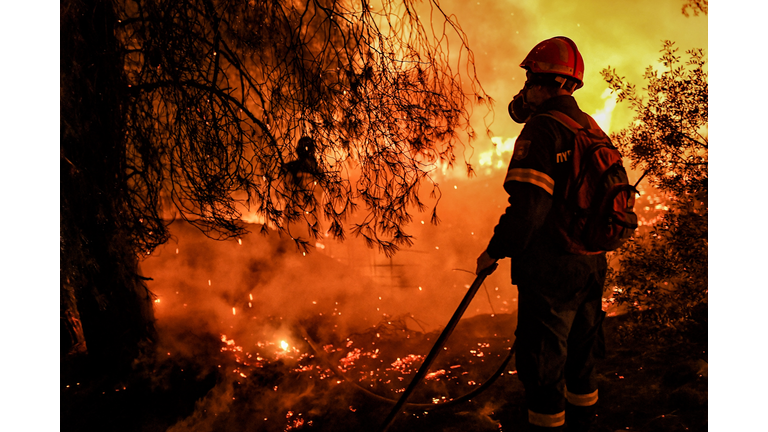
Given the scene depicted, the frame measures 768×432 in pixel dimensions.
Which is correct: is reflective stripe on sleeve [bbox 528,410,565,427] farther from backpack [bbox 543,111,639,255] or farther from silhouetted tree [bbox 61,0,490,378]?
silhouetted tree [bbox 61,0,490,378]

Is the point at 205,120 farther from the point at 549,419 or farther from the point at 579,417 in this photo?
the point at 579,417

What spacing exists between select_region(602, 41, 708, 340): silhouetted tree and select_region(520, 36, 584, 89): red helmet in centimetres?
141

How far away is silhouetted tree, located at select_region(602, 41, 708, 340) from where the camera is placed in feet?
10.4

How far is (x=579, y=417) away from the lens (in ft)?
7.51

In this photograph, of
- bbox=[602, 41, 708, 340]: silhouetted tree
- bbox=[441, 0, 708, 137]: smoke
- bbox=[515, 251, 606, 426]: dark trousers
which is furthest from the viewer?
bbox=[441, 0, 708, 137]: smoke

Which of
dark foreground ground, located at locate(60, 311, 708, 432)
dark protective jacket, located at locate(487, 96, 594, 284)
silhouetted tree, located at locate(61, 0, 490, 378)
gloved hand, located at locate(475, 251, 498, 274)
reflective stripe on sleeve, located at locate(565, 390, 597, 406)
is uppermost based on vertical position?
silhouetted tree, located at locate(61, 0, 490, 378)

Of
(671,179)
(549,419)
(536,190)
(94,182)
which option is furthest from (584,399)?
(94,182)

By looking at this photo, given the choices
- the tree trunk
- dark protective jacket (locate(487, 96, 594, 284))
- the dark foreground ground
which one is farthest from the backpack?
the tree trunk

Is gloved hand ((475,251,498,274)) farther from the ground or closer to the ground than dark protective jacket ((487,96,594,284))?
closer to the ground

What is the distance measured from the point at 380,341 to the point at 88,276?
2.61 metres

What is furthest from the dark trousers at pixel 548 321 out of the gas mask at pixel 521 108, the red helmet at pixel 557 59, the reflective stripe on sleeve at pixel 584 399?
the red helmet at pixel 557 59

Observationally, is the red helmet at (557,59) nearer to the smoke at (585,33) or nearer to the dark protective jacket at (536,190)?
the dark protective jacket at (536,190)

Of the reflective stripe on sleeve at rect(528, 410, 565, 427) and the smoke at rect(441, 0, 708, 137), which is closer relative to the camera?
the reflective stripe on sleeve at rect(528, 410, 565, 427)
